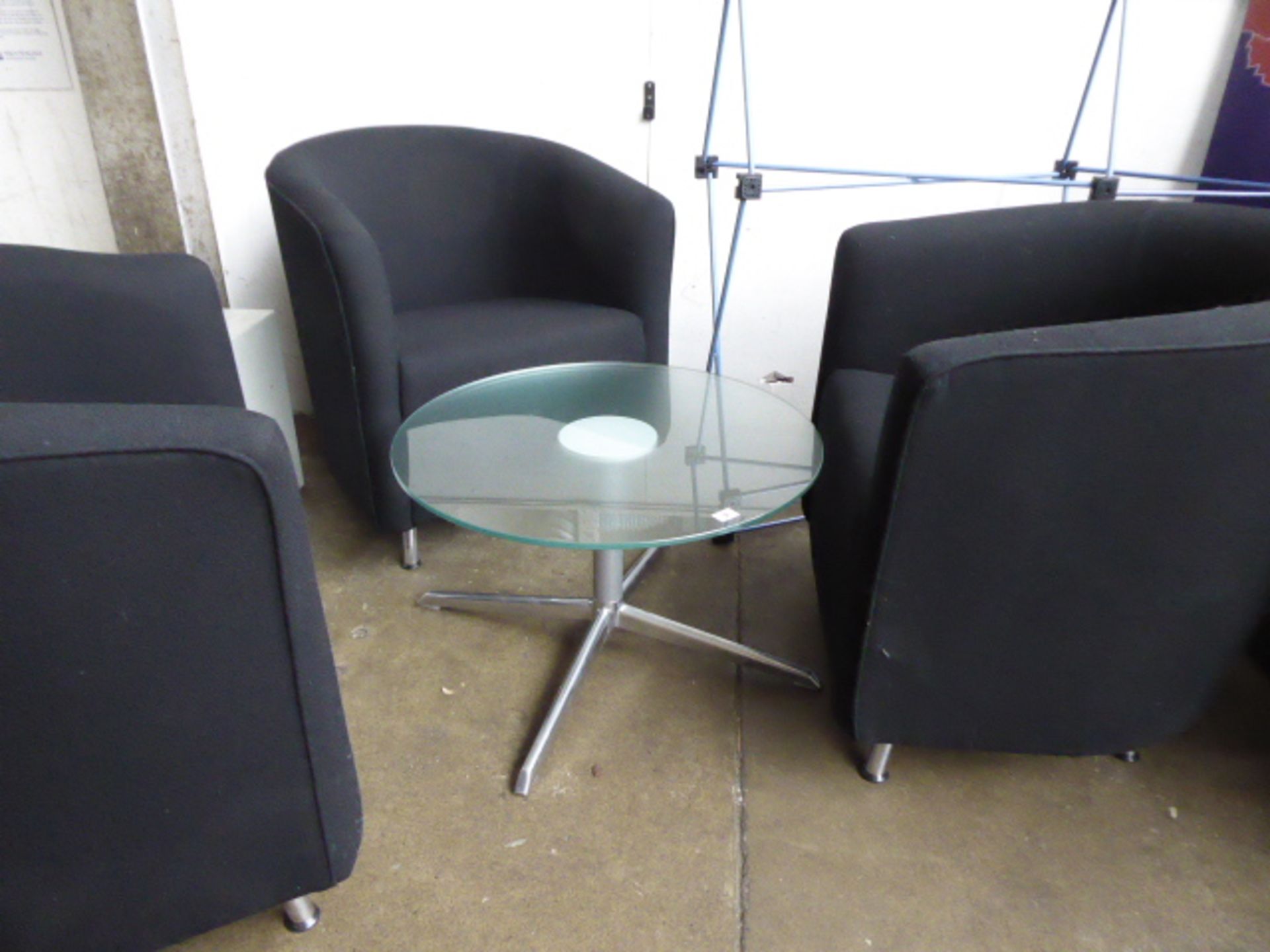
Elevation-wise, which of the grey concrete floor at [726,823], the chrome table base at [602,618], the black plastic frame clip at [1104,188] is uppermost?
the black plastic frame clip at [1104,188]

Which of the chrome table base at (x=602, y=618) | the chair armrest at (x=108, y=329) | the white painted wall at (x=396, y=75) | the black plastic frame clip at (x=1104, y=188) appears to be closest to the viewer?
the chair armrest at (x=108, y=329)

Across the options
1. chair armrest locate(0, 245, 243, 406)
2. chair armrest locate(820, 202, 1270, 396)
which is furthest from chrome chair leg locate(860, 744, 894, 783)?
chair armrest locate(0, 245, 243, 406)

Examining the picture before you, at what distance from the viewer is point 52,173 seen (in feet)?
7.64

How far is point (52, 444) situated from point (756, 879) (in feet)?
3.31

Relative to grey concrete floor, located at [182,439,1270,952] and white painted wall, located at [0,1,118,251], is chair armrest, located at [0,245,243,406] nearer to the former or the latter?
grey concrete floor, located at [182,439,1270,952]

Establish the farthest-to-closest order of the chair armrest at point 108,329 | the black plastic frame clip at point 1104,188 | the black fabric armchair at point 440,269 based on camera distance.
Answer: the black plastic frame clip at point 1104,188
the black fabric armchair at point 440,269
the chair armrest at point 108,329

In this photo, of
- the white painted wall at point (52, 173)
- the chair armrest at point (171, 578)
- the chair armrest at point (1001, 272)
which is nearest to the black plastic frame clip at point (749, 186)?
the chair armrest at point (1001, 272)

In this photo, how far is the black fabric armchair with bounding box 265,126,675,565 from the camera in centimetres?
166

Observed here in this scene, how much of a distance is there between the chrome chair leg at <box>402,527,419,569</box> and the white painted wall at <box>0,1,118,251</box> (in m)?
1.27

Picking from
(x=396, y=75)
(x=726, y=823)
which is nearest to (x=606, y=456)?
(x=726, y=823)

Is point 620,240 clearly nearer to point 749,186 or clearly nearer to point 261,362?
point 749,186

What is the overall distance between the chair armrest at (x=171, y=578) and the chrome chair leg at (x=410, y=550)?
0.98 meters

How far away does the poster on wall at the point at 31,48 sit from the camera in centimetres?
214

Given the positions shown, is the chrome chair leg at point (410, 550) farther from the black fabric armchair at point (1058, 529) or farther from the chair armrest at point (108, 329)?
the black fabric armchair at point (1058, 529)
